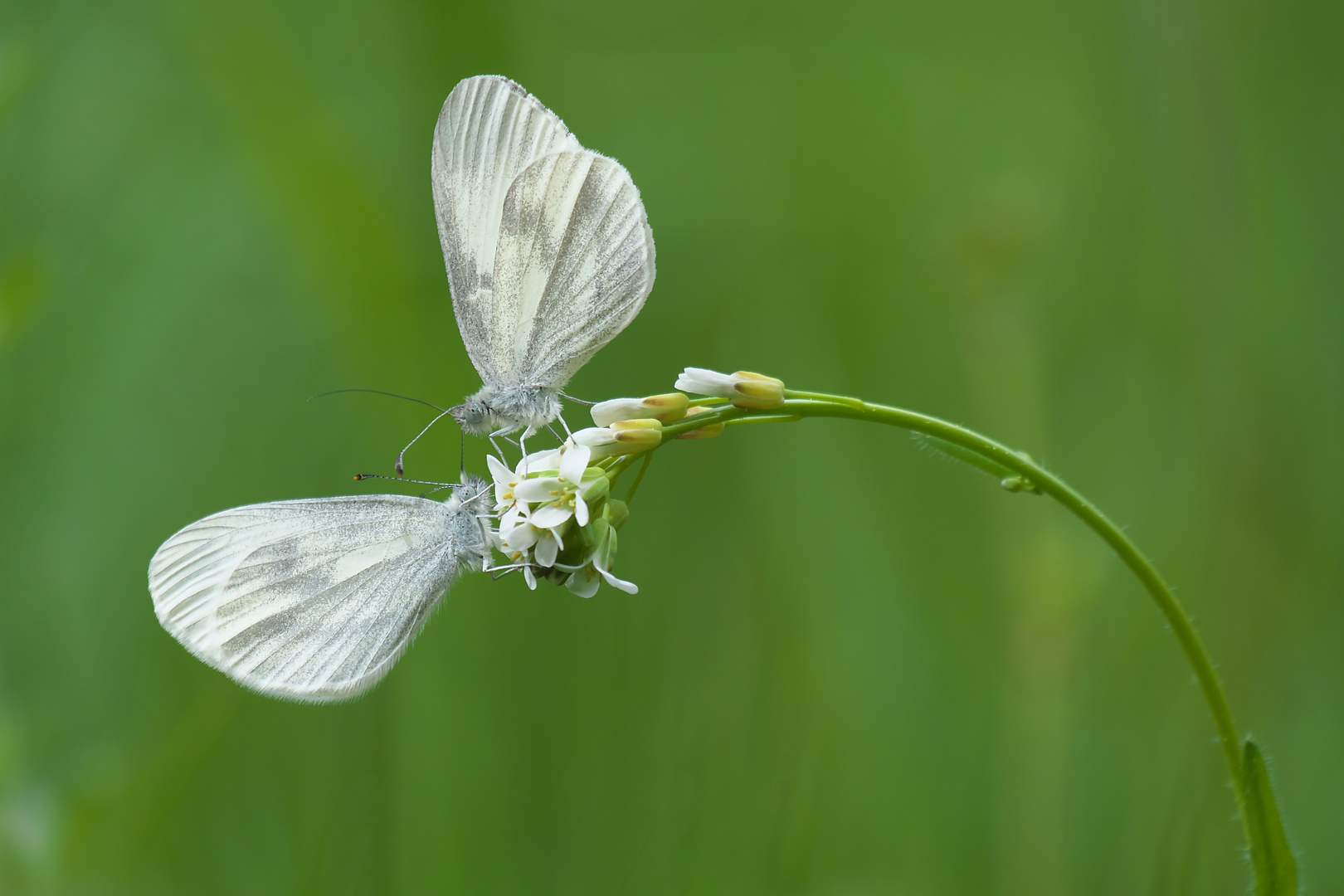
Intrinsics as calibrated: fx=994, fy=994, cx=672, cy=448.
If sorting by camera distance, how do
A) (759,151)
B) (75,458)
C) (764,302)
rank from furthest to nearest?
1. (759,151)
2. (764,302)
3. (75,458)

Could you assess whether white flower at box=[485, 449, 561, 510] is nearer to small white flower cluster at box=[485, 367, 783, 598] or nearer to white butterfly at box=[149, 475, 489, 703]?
small white flower cluster at box=[485, 367, 783, 598]

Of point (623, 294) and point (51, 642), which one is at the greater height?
point (623, 294)

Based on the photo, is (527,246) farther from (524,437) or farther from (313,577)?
(313,577)

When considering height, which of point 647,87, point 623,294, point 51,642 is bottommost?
point 51,642

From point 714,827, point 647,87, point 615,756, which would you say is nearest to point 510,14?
point 647,87

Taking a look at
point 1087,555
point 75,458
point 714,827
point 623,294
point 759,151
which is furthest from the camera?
point 759,151

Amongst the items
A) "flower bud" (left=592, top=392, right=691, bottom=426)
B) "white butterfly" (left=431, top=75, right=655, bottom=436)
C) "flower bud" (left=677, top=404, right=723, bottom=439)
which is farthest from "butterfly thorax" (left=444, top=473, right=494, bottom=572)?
"flower bud" (left=677, top=404, right=723, bottom=439)

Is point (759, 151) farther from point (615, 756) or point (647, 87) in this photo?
point (615, 756)
